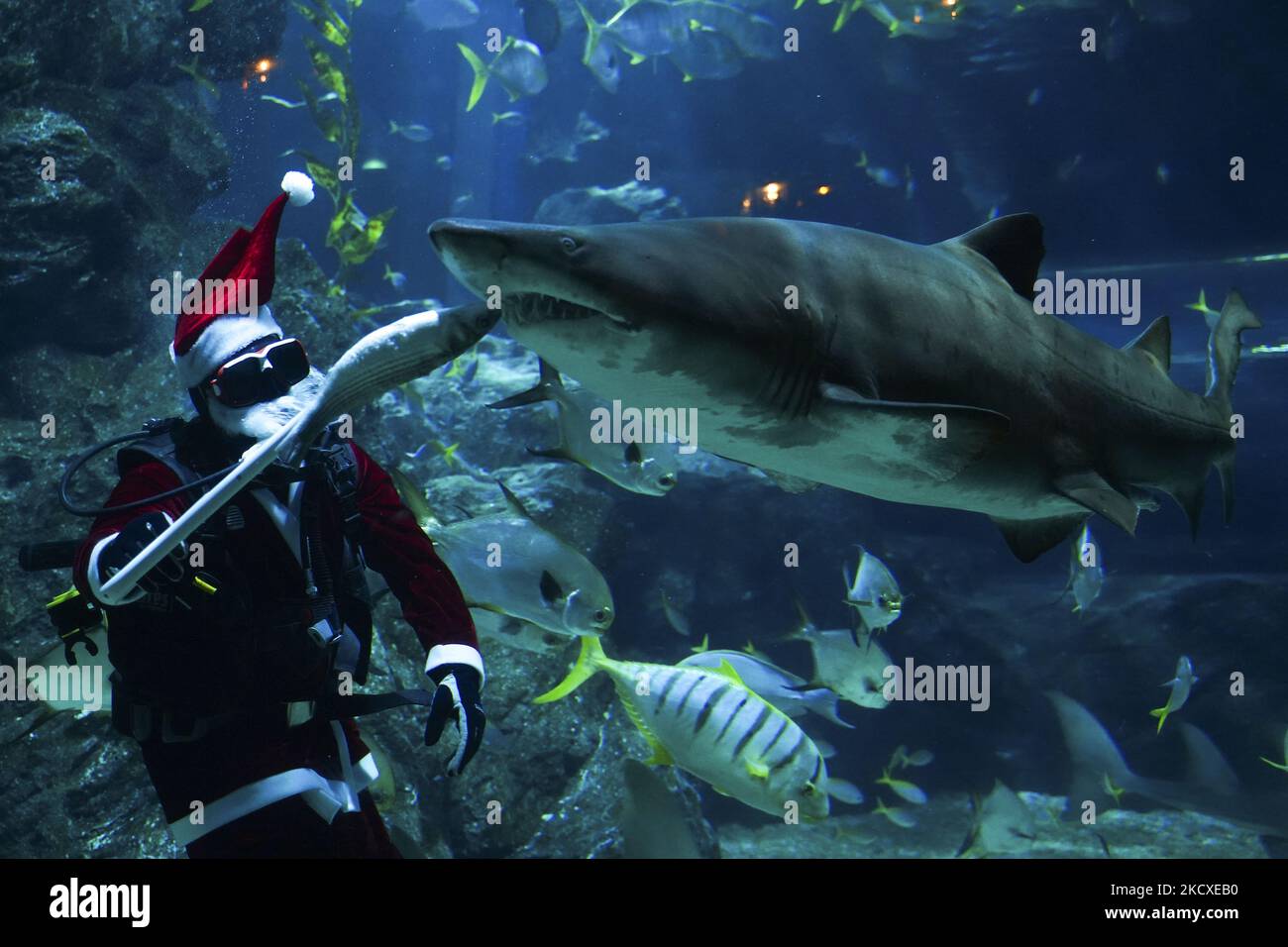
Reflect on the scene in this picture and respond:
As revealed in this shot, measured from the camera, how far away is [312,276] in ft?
29.1

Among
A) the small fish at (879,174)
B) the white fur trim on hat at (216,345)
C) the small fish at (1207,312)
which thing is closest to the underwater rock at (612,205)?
the small fish at (879,174)

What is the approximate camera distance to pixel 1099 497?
9.34 ft

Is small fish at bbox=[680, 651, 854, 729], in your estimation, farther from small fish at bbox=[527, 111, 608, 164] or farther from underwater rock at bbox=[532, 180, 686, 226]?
small fish at bbox=[527, 111, 608, 164]

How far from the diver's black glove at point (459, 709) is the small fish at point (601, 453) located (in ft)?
6.43

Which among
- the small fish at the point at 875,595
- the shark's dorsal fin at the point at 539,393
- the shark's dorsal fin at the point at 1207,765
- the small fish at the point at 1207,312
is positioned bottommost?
the shark's dorsal fin at the point at 1207,765

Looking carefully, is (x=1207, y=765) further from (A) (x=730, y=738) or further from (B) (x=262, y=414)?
(B) (x=262, y=414)

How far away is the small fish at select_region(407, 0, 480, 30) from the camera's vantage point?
88.4 feet

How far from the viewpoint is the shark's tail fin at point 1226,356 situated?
3.64m

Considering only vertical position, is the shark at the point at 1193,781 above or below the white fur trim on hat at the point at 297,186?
below

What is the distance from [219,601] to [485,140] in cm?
4037

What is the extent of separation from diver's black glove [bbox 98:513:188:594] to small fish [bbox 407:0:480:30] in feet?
98.9

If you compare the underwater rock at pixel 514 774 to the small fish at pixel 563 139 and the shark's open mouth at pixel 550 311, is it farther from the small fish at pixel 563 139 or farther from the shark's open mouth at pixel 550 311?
the small fish at pixel 563 139

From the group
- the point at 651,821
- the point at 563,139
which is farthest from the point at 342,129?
the point at 563,139

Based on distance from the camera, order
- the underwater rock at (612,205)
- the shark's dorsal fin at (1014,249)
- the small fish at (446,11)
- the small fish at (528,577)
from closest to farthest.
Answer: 1. the shark's dorsal fin at (1014,249)
2. the small fish at (528,577)
3. the underwater rock at (612,205)
4. the small fish at (446,11)
